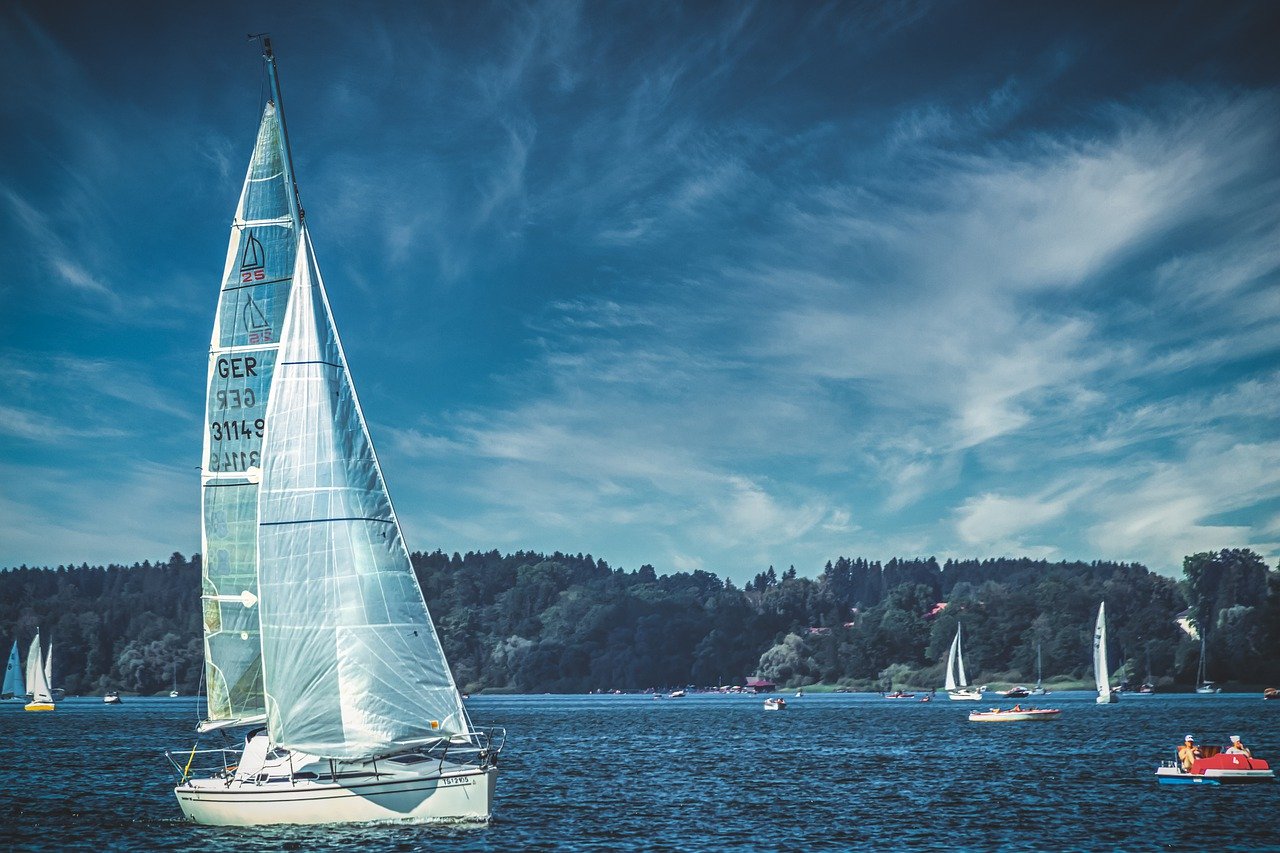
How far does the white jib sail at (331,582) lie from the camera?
139ft

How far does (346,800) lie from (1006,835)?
25185 mm

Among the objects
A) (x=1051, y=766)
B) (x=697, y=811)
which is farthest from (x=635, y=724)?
(x=697, y=811)

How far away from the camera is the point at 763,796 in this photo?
6141 centimetres

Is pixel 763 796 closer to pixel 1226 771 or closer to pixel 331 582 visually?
pixel 1226 771

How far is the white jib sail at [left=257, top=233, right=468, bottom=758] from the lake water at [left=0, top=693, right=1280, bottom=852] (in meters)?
3.80

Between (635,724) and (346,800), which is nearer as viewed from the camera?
(346,800)

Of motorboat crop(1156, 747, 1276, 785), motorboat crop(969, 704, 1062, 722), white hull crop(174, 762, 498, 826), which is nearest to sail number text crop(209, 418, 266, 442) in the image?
white hull crop(174, 762, 498, 826)

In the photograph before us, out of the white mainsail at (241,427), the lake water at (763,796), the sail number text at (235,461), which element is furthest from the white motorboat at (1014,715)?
the sail number text at (235,461)

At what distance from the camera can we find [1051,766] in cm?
7819

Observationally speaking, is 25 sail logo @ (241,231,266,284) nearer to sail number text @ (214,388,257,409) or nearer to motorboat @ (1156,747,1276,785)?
sail number text @ (214,388,257,409)

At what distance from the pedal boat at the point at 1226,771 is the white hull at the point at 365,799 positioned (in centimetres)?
3988

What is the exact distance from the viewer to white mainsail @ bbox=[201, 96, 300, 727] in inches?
1853

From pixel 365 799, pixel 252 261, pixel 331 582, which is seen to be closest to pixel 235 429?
pixel 252 261

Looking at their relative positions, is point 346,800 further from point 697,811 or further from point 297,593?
point 697,811
